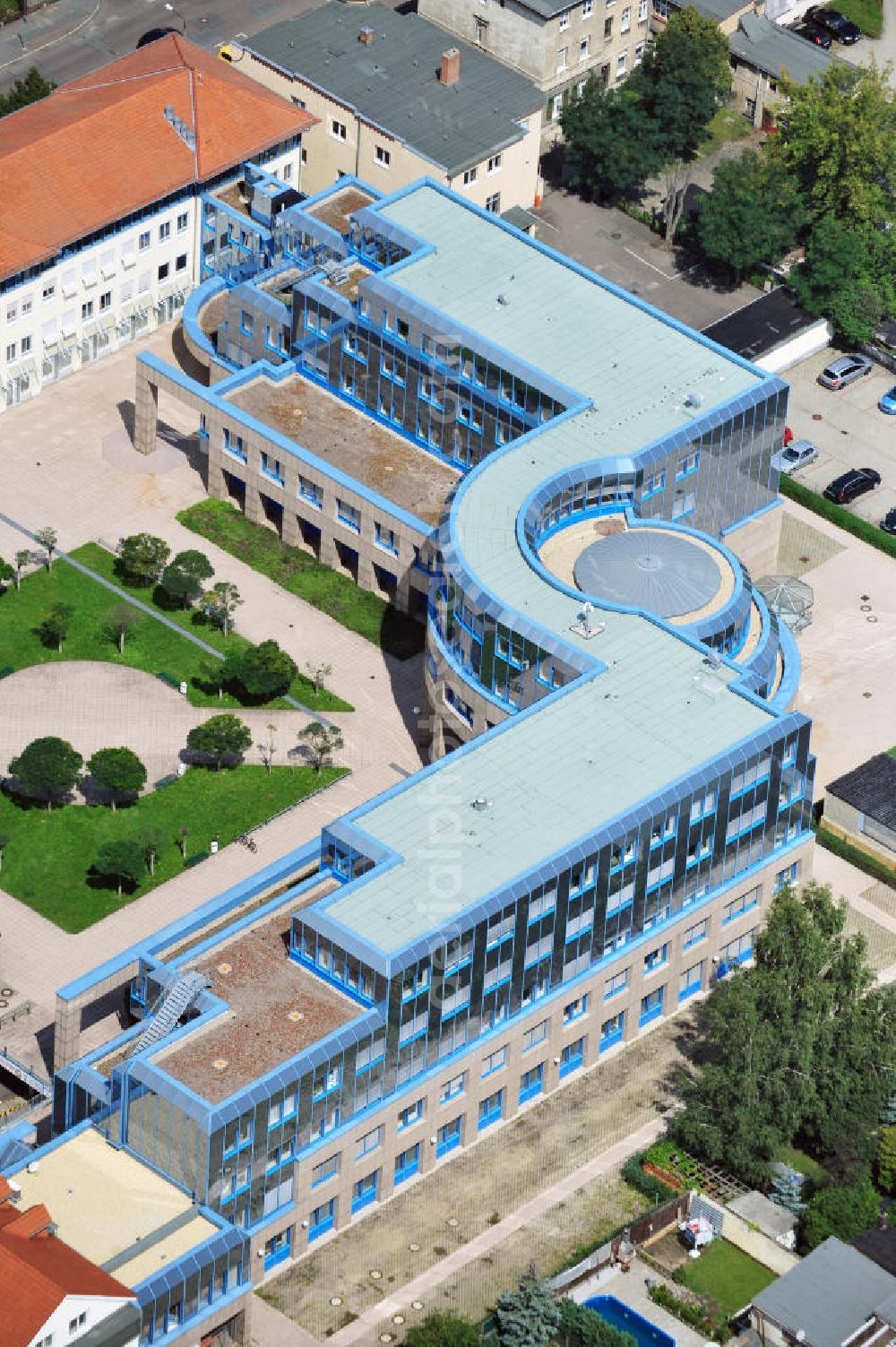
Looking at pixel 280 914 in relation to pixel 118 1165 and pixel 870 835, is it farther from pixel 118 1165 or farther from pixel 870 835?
pixel 870 835

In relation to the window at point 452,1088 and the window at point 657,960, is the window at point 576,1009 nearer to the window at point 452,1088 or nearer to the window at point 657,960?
the window at point 657,960

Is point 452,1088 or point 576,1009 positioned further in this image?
point 576,1009

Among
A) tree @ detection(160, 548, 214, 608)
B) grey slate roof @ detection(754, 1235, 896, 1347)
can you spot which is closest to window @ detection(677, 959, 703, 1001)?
grey slate roof @ detection(754, 1235, 896, 1347)

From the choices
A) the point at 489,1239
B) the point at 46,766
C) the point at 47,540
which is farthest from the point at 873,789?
the point at 47,540

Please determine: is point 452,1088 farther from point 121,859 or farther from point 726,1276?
point 121,859

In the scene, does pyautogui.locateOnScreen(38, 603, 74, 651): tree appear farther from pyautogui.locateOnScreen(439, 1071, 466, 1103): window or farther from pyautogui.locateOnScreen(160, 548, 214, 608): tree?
pyautogui.locateOnScreen(439, 1071, 466, 1103): window

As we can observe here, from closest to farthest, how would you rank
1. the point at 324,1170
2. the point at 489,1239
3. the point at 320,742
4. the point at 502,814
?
the point at 324,1170 → the point at 489,1239 → the point at 502,814 → the point at 320,742

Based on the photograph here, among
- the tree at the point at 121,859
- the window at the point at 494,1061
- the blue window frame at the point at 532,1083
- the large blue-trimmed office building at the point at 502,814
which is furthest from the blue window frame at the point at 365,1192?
the tree at the point at 121,859

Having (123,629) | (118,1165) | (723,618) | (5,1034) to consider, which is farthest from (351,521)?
(118,1165)
